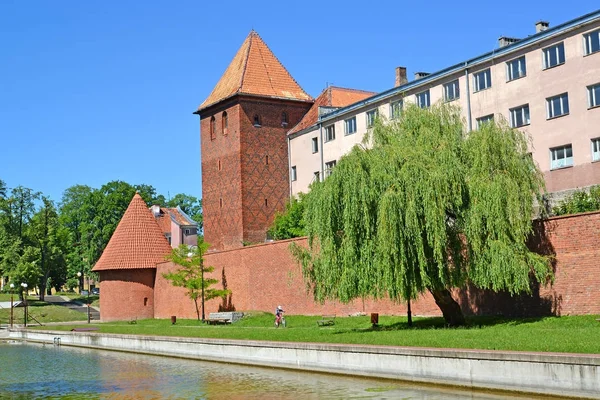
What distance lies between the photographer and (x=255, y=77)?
53906mm

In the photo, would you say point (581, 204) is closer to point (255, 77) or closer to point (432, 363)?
point (432, 363)

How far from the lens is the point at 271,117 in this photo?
53.1 meters

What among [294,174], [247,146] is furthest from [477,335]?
[247,146]

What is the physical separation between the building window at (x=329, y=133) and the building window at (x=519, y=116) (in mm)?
14005

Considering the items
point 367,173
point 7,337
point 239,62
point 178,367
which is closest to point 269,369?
point 178,367

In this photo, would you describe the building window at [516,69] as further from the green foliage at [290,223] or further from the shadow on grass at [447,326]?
the green foliage at [290,223]

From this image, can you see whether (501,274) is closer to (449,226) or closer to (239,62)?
(449,226)

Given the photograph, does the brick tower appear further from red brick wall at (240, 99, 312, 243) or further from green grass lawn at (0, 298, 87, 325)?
green grass lawn at (0, 298, 87, 325)

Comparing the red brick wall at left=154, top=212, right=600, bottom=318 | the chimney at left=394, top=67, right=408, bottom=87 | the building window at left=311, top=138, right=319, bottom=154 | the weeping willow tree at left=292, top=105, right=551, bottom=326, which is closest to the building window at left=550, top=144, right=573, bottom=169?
the red brick wall at left=154, top=212, right=600, bottom=318

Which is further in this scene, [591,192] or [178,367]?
[591,192]

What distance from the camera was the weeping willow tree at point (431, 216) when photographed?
21531 mm

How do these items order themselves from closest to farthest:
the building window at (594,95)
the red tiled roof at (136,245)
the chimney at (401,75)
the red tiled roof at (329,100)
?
1. the building window at (594,95)
2. the chimney at (401,75)
3. the red tiled roof at (136,245)
4. the red tiled roof at (329,100)

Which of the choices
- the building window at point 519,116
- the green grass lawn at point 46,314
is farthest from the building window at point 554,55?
the green grass lawn at point 46,314

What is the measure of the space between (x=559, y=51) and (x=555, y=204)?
675 cm
